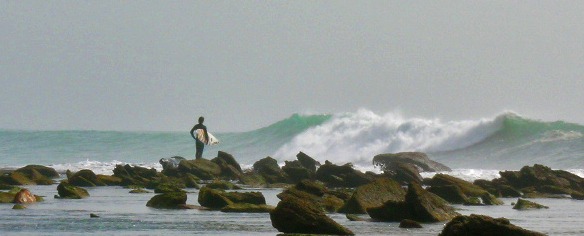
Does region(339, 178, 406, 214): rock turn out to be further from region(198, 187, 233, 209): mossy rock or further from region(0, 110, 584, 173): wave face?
region(0, 110, 584, 173): wave face

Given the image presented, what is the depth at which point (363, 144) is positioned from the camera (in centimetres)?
7925

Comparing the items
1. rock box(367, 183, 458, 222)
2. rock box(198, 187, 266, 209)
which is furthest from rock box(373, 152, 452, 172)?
rock box(367, 183, 458, 222)

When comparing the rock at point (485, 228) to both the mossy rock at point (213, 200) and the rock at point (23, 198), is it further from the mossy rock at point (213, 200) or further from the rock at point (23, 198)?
the rock at point (23, 198)

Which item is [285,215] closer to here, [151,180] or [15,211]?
[15,211]

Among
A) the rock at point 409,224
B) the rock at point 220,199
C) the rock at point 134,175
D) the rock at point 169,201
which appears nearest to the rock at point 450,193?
the rock at point 220,199

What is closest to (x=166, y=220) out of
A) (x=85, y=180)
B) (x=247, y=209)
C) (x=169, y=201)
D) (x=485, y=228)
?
(x=247, y=209)

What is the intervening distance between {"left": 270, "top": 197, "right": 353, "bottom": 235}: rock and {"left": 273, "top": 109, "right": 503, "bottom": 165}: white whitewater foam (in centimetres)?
5076

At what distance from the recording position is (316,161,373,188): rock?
38.8m

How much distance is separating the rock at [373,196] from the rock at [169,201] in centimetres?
378

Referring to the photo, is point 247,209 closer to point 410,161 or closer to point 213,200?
point 213,200

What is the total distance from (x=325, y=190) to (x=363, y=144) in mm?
50068

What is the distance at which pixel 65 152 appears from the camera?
102938 mm

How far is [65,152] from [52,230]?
272 ft

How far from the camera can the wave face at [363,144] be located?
220 feet
